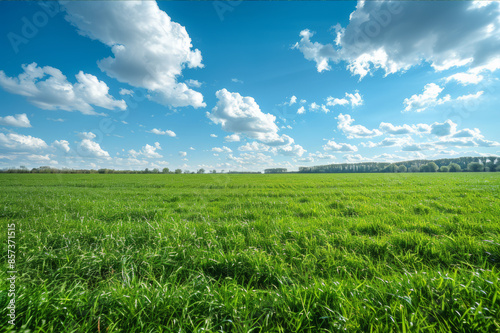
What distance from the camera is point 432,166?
5005 inches

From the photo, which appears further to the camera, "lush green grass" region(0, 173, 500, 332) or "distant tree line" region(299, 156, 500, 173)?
"distant tree line" region(299, 156, 500, 173)

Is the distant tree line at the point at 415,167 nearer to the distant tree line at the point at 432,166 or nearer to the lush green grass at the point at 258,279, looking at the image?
the distant tree line at the point at 432,166

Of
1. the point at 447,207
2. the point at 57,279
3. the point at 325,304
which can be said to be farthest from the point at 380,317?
the point at 447,207

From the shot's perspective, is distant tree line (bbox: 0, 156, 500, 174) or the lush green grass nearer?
the lush green grass

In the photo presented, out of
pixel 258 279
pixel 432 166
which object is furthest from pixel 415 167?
pixel 258 279

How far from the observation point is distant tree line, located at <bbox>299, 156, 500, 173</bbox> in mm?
107500

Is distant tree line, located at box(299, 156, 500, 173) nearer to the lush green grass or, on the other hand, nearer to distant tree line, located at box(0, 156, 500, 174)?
distant tree line, located at box(0, 156, 500, 174)

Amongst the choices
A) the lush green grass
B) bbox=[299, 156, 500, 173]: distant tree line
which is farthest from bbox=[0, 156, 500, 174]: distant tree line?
the lush green grass

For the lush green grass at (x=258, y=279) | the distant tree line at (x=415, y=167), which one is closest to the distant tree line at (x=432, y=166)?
the distant tree line at (x=415, y=167)

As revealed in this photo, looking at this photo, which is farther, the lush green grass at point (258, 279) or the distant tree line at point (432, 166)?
the distant tree line at point (432, 166)

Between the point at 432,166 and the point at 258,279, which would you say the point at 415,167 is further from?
the point at 258,279

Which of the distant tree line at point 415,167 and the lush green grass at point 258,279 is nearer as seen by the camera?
the lush green grass at point 258,279

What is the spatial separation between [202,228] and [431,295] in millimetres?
4238

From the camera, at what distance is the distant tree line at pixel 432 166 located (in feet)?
353
